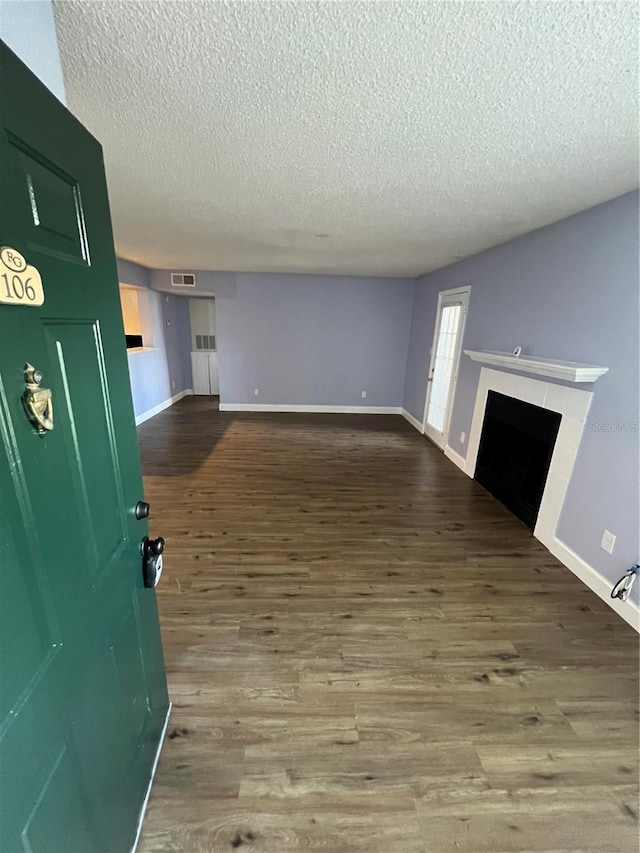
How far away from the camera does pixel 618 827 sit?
1.19m

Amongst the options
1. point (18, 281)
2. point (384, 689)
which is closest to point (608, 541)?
point (384, 689)

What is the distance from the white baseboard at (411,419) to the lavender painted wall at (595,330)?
248 centimetres

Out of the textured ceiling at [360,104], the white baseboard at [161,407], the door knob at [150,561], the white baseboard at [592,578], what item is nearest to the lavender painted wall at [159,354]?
the white baseboard at [161,407]

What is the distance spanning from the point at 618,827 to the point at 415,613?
1.02 metres

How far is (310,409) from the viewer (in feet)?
21.3

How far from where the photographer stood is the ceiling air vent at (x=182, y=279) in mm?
5602

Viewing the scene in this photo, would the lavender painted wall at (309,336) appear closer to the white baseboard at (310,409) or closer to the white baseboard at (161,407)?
the white baseboard at (310,409)

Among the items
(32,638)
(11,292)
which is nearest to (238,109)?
(11,292)

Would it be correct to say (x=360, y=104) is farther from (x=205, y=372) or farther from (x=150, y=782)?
(x=205, y=372)

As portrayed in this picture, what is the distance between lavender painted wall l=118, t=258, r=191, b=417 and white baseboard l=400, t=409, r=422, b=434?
439cm

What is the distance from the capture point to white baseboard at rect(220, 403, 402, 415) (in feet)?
20.8

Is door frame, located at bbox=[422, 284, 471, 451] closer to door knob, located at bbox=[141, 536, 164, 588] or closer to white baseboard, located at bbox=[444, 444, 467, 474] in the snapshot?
white baseboard, located at bbox=[444, 444, 467, 474]

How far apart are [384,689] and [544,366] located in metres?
2.37

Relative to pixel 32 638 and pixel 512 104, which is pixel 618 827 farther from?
pixel 512 104
